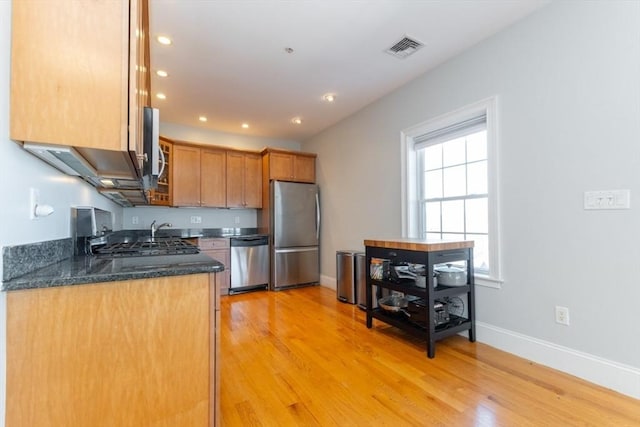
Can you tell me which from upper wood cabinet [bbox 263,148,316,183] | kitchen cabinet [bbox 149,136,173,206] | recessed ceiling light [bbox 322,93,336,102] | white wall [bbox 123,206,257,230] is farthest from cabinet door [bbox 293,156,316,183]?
kitchen cabinet [bbox 149,136,173,206]

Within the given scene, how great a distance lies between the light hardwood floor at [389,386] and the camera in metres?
1.54

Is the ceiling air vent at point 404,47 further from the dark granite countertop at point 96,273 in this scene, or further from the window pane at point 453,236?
the dark granite countertop at point 96,273

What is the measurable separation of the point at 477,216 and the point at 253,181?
3461 mm

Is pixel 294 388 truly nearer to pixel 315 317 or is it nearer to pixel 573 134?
pixel 315 317

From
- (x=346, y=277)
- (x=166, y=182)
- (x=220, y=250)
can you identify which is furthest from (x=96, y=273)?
(x=166, y=182)

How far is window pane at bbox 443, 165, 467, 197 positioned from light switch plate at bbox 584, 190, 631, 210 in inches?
38.2

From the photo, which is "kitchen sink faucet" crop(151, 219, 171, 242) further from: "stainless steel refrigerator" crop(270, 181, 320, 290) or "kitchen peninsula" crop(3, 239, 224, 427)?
"kitchen peninsula" crop(3, 239, 224, 427)

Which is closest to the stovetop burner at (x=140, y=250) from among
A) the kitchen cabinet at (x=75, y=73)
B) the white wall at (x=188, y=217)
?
the kitchen cabinet at (x=75, y=73)

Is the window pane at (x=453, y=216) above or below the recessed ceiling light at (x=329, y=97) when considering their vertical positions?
below

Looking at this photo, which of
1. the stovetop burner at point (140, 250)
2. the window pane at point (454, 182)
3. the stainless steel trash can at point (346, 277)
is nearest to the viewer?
the stovetop burner at point (140, 250)

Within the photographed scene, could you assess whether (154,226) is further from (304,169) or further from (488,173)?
(488,173)

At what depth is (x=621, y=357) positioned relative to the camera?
1782 mm

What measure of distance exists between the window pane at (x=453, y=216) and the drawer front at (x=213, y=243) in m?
3.01

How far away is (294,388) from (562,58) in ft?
9.47
